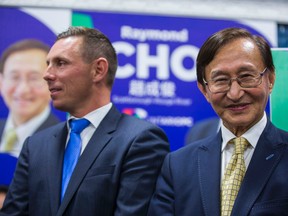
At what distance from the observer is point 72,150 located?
1472 mm

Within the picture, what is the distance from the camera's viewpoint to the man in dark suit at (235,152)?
3.62 ft

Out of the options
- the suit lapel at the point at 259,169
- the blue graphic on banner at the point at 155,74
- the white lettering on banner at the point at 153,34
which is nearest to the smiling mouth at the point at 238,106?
the suit lapel at the point at 259,169

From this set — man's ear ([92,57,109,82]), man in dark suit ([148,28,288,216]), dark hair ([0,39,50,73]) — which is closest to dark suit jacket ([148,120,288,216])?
man in dark suit ([148,28,288,216])

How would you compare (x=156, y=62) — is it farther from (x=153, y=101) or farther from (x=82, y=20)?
(x=82, y=20)

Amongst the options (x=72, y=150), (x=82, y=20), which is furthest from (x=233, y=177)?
(x=82, y=20)

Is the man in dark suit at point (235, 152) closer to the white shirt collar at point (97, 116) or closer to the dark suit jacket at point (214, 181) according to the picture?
the dark suit jacket at point (214, 181)

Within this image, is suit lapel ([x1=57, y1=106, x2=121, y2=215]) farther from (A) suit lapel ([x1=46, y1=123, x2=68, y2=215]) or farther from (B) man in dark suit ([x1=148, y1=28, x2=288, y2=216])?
(B) man in dark suit ([x1=148, y1=28, x2=288, y2=216])

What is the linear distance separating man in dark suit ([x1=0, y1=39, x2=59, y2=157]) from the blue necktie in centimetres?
131

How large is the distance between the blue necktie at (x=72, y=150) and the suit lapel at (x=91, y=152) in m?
0.06

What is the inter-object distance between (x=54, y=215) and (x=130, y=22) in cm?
184

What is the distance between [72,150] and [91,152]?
11 centimetres

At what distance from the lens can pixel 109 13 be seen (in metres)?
2.87

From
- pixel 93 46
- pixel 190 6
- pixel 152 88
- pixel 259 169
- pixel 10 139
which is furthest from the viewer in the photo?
pixel 190 6

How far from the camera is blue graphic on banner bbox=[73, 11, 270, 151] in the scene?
282 cm
